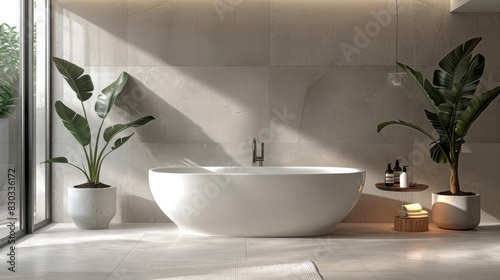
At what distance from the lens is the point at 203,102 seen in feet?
18.4

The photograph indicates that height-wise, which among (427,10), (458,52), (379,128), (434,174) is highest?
(427,10)

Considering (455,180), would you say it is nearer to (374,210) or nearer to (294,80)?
(374,210)

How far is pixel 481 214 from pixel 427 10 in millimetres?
1854

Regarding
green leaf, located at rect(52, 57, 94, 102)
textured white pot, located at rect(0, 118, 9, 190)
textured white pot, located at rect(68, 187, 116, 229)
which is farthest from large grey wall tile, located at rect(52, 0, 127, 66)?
textured white pot, located at rect(0, 118, 9, 190)

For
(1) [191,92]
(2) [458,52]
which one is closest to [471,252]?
(2) [458,52]

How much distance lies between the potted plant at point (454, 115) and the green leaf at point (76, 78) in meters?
2.40

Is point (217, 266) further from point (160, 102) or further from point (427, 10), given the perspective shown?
point (427, 10)

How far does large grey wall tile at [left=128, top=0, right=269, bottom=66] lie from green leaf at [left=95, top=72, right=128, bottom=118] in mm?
330

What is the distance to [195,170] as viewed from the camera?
17.5 ft

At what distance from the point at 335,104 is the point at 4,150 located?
9.04ft

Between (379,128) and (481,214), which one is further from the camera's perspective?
(481,214)

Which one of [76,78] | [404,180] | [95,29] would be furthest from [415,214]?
[95,29]

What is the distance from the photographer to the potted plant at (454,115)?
503cm

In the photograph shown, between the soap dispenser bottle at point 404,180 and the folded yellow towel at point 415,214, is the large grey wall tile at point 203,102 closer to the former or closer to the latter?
the soap dispenser bottle at point 404,180
